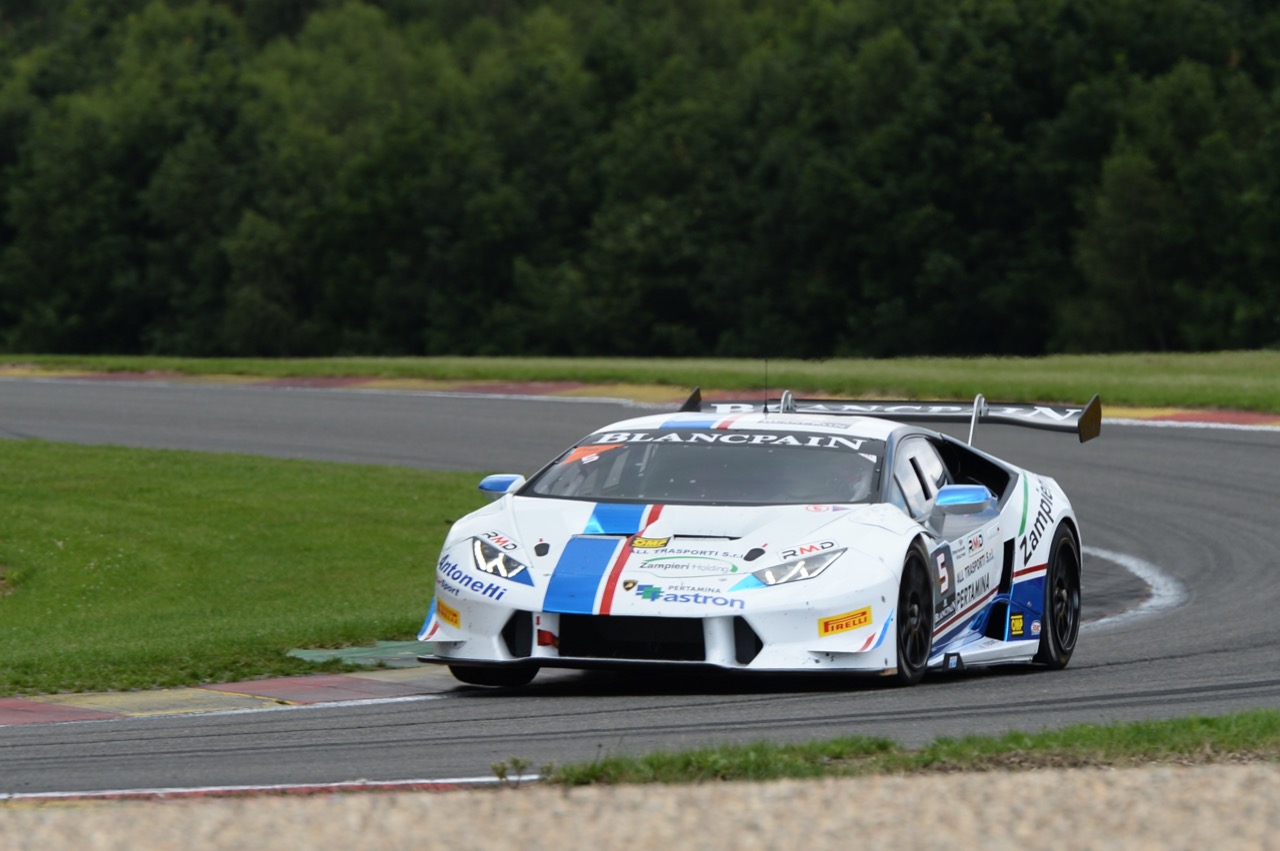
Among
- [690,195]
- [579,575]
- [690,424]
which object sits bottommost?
[579,575]

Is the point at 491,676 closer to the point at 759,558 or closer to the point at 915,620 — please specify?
the point at 759,558

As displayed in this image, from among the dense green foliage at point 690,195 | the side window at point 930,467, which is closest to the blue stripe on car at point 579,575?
the side window at point 930,467

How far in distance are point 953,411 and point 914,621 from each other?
2407mm

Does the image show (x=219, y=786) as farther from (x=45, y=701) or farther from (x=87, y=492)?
(x=87, y=492)

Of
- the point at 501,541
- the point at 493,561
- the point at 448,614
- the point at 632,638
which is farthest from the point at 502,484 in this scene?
the point at 632,638

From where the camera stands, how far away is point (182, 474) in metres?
18.3

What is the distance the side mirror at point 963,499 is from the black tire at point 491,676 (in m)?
2.01

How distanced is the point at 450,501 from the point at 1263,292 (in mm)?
41529

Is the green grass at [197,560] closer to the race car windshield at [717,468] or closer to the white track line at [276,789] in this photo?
the race car windshield at [717,468]

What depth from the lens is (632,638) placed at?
26.8 feet

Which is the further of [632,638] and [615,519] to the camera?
[615,519]

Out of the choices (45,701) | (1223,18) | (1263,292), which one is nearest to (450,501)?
(45,701)

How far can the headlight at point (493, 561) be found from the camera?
8.52 meters

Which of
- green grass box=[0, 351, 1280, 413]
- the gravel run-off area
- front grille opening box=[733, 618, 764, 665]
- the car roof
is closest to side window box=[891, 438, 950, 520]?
the car roof
